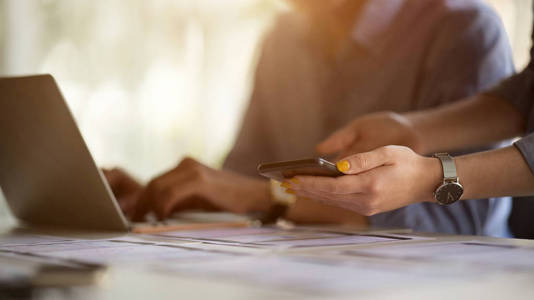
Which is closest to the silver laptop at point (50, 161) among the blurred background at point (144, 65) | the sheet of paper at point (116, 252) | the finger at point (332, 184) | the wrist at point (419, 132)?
the sheet of paper at point (116, 252)

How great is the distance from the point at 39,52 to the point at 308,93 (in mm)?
1611

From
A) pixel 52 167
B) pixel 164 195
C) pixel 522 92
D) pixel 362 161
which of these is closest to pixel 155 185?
pixel 164 195

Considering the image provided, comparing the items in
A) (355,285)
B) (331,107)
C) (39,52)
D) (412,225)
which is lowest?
(355,285)

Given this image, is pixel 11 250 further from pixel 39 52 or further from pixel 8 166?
pixel 39 52

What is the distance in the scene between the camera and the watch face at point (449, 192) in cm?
77

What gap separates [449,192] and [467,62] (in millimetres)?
649

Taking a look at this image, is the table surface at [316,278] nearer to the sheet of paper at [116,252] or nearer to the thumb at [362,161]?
the sheet of paper at [116,252]

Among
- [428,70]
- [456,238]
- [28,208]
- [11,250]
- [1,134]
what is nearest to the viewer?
[11,250]

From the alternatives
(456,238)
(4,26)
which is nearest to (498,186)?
(456,238)

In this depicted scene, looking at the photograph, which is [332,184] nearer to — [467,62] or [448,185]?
[448,185]

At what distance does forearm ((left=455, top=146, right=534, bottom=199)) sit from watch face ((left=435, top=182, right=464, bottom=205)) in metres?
0.02

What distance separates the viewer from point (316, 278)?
0.42 meters

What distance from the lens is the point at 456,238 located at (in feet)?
2.43

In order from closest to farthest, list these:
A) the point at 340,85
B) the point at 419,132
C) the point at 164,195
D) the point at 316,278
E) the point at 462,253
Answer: the point at 316,278 < the point at 462,253 < the point at 164,195 < the point at 419,132 < the point at 340,85
